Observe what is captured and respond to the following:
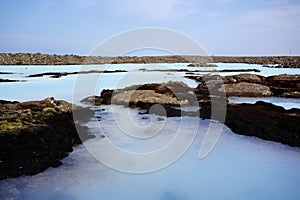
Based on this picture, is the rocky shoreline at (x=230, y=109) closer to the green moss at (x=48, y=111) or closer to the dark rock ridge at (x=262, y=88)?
the dark rock ridge at (x=262, y=88)

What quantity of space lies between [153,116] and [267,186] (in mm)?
4444

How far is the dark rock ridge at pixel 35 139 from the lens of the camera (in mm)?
4151

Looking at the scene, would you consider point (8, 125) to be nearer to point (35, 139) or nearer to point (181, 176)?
point (35, 139)

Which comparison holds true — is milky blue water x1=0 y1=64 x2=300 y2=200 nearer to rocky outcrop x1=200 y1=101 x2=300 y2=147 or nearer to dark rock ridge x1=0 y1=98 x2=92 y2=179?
dark rock ridge x1=0 y1=98 x2=92 y2=179

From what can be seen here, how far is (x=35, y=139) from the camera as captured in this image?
5059mm

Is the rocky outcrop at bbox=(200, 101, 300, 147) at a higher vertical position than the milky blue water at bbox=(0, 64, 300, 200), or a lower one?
higher

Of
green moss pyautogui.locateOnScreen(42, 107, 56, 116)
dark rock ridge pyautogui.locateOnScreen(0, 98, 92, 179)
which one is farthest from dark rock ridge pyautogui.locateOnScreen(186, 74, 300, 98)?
dark rock ridge pyautogui.locateOnScreen(0, 98, 92, 179)

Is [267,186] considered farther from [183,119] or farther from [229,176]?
[183,119]

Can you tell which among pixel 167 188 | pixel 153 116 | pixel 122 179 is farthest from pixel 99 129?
pixel 167 188

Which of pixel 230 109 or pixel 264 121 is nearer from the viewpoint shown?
pixel 264 121

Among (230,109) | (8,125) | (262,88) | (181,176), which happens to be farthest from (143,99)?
(262,88)

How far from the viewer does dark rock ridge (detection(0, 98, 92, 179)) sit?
4.15 metres

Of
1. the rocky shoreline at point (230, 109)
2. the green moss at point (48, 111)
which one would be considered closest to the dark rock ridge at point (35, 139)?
the green moss at point (48, 111)

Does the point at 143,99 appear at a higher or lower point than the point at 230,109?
higher
